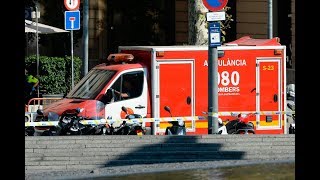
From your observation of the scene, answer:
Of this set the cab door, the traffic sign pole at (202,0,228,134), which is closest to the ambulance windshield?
the cab door

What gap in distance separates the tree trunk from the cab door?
803cm

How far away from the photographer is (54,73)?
31.5 meters

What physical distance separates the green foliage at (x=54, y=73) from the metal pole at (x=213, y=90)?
12.9m

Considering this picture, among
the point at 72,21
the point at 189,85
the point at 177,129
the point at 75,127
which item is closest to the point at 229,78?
the point at 189,85

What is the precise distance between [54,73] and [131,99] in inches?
471

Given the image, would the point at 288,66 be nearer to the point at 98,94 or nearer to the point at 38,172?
the point at 98,94

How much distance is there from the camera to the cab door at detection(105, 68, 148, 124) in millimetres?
19688

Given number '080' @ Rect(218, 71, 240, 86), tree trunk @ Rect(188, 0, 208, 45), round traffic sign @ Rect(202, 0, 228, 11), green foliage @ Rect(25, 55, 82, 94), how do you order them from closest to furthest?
1. round traffic sign @ Rect(202, 0, 228, 11)
2. number '080' @ Rect(218, 71, 240, 86)
3. tree trunk @ Rect(188, 0, 208, 45)
4. green foliage @ Rect(25, 55, 82, 94)

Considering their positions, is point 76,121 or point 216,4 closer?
point 76,121

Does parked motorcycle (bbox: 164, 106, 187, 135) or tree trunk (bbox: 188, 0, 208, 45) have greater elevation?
tree trunk (bbox: 188, 0, 208, 45)

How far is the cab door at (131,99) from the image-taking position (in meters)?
19.7

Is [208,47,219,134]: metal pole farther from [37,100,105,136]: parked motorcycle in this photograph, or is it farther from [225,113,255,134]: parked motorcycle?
[37,100,105,136]: parked motorcycle

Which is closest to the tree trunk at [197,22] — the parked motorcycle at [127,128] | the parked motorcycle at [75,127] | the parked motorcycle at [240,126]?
the parked motorcycle at [240,126]

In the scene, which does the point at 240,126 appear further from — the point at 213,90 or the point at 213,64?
the point at 213,64
